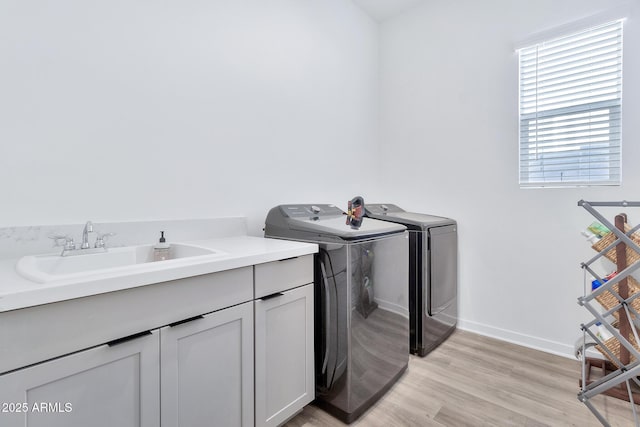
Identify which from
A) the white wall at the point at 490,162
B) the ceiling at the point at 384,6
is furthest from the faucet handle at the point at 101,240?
the ceiling at the point at 384,6

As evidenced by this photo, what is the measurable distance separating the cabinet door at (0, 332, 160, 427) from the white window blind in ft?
8.61

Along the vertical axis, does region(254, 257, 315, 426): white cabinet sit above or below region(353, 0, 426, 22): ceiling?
below

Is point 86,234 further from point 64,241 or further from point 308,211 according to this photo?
point 308,211

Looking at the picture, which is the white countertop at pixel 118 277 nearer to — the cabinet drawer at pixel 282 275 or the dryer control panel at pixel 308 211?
the cabinet drawer at pixel 282 275

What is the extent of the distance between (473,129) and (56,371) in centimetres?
288

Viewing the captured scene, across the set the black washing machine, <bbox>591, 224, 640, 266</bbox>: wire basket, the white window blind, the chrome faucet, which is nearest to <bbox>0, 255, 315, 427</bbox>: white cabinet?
the chrome faucet

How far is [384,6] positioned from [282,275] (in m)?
2.80

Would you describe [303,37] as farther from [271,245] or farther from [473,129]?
[271,245]

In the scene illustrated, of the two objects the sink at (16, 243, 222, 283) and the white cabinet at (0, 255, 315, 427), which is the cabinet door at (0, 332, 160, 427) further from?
the sink at (16, 243, 222, 283)

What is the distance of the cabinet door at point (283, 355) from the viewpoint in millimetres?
1320

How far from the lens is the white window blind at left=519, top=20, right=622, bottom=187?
201cm

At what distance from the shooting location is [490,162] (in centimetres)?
249

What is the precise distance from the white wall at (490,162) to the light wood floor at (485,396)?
0.38m

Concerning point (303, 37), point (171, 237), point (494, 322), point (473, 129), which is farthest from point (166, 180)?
point (494, 322)
